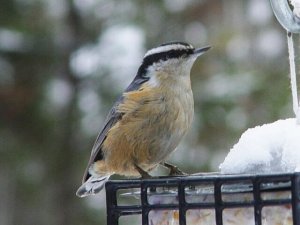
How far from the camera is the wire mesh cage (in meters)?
2.54

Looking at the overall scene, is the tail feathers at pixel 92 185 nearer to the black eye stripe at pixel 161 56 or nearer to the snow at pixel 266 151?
the black eye stripe at pixel 161 56

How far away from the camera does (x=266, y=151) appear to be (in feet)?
9.57

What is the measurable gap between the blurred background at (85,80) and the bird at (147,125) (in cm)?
405

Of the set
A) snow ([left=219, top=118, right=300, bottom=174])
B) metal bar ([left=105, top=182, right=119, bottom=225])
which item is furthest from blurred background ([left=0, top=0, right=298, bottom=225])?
metal bar ([left=105, top=182, right=119, bottom=225])

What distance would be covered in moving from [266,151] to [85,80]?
6037mm

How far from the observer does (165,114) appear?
13.1 ft

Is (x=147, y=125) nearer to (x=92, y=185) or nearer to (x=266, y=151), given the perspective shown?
(x=92, y=185)

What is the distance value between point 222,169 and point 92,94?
235 inches

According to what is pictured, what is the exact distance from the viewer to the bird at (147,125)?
398cm

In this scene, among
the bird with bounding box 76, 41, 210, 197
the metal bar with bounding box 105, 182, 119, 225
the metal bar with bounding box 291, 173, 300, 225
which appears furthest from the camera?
the bird with bounding box 76, 41, 210, 197

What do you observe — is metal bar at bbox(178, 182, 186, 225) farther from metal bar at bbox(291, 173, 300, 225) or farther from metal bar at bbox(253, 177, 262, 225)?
metal bar at bbox(291, 173, 300, 225)

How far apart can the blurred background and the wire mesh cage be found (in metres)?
5.46

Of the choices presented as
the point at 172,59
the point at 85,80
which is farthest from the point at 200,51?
the point at 85,80

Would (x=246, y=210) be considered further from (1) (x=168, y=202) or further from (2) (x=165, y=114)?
(2) (x=165, y=114)
